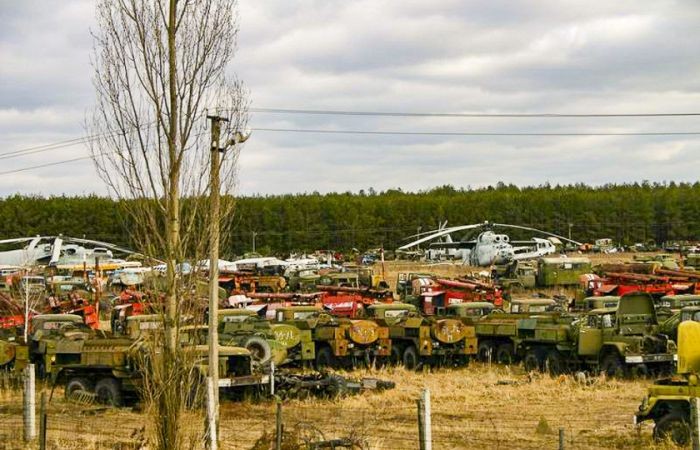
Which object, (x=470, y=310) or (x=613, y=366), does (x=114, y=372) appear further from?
(x=470, y=310)

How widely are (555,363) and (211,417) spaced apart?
14.4 meters

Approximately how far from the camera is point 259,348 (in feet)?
78.3

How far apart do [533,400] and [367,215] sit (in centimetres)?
7978

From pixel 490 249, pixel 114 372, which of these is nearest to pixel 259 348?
pixel 114 372

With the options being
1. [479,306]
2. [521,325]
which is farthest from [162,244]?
[479,306]

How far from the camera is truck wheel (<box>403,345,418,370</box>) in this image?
89.7 ft

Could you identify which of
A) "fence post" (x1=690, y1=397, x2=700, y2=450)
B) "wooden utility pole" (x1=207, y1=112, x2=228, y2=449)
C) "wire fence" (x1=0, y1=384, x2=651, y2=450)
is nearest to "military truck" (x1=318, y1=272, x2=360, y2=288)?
"wire fence" (x1=0, y1=384, x2=651, y2=450)

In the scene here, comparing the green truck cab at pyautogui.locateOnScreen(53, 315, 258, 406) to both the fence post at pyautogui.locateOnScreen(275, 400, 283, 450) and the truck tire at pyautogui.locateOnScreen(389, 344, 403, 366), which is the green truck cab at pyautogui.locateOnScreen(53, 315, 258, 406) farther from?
the fence post at pyautogui.locateOnScreen(275, 400, 283, 450)

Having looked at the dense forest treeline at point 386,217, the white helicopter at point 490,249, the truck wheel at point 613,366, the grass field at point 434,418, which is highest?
the dense forest treeline at point 386,217

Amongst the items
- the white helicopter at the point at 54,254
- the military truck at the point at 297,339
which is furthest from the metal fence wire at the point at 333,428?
the white helicopter at the point at 54,254

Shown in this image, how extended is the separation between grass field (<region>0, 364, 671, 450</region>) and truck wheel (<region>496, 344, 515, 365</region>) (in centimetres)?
286

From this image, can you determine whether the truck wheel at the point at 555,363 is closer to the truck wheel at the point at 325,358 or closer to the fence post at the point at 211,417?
the truck wheel at the point at 325,358

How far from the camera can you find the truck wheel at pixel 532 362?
2603 centimetres

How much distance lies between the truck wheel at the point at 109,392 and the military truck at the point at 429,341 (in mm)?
8600
